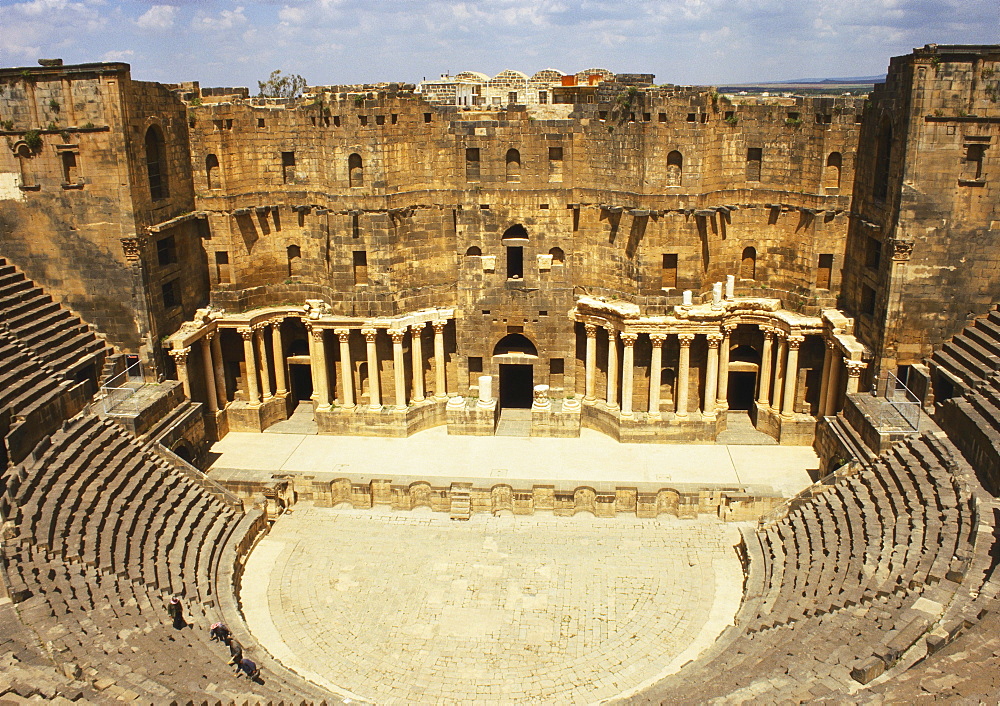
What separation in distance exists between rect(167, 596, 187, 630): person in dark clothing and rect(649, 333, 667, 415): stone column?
19.9 meters

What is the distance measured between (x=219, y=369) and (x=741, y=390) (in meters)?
22.6

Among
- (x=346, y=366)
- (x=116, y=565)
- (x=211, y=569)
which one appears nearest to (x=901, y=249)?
(x=346, y=366)

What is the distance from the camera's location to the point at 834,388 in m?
32.6

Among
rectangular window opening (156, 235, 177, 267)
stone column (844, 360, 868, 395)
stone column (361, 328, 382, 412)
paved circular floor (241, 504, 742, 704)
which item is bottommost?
paved circular floor (241, 504, 742, 704)

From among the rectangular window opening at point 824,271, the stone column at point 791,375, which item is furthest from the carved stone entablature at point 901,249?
the stone column at point 791,375

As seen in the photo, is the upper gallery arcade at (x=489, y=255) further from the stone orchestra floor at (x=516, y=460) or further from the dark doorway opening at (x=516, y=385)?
the dark doorway opening at (x=516, y=385)

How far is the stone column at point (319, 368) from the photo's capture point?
117ft

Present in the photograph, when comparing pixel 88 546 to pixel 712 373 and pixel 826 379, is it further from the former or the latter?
pixel 826 379

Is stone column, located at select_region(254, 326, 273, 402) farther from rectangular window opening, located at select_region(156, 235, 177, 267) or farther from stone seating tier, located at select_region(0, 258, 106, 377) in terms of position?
stone seating tier, located at select_region(0, 258, 106, 377)

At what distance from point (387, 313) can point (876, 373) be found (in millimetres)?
18594

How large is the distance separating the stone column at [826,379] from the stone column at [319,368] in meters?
19.8

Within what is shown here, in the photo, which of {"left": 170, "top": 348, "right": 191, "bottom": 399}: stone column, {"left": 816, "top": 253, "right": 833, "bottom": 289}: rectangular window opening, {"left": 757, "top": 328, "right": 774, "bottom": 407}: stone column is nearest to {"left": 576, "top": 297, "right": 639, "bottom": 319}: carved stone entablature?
{"left": 757, "top": 328, "right": 774, "bottom": 407}: stone column

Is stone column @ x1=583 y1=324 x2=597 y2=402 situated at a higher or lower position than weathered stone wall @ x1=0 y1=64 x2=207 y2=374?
lower

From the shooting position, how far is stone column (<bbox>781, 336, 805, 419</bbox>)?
33688mm
